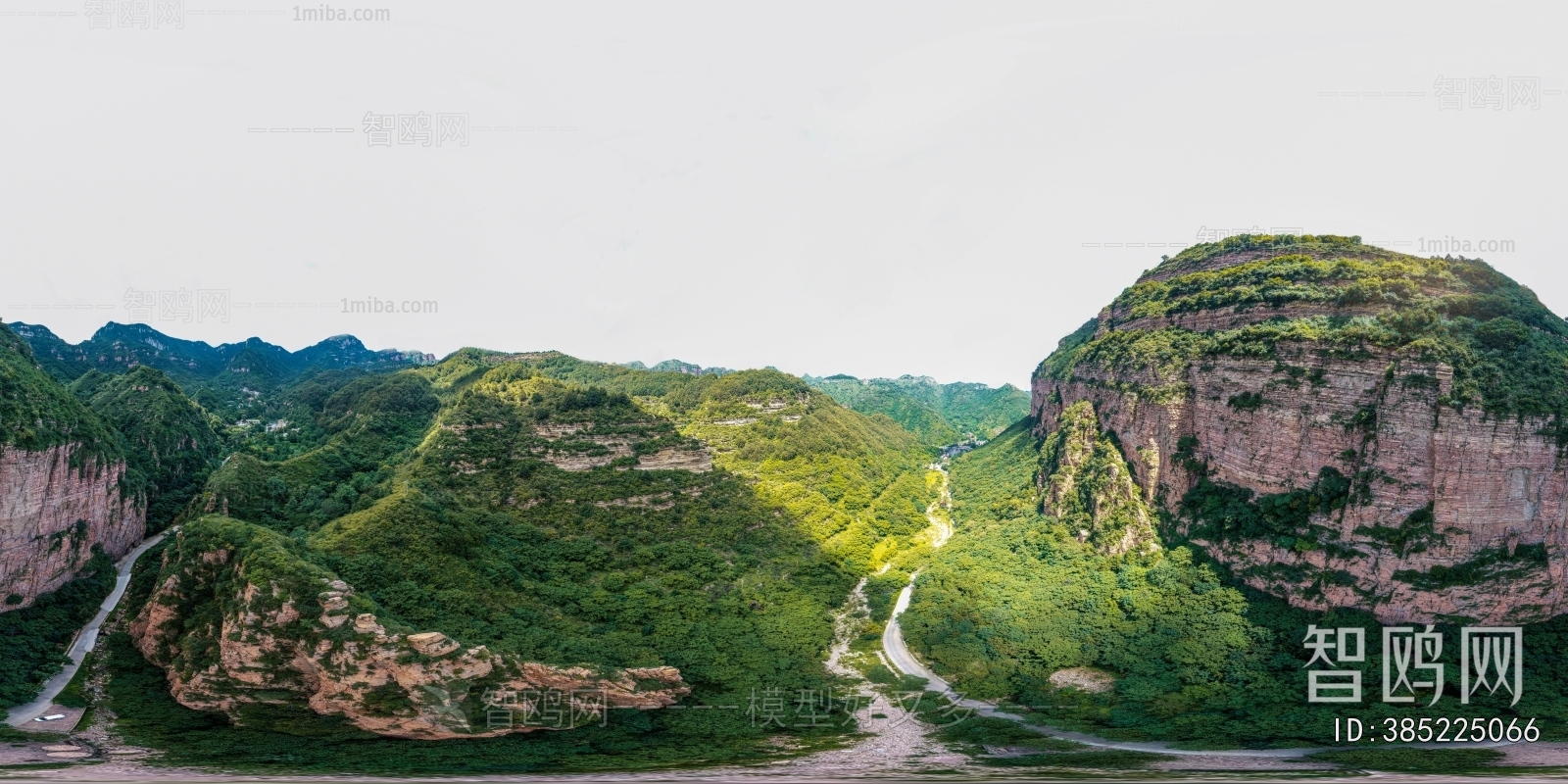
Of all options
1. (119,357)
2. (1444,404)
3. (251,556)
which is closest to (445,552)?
(251,556)

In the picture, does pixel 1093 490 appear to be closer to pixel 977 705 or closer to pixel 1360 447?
pixel 1360 447

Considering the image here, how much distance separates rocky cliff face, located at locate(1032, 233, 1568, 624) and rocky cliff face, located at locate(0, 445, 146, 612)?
2805 inches

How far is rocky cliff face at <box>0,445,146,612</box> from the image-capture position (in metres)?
35.7

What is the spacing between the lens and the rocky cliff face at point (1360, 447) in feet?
109

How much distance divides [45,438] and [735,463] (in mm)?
50916

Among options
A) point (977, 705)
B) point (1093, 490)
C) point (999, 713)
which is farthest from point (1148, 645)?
point (1093, 490)

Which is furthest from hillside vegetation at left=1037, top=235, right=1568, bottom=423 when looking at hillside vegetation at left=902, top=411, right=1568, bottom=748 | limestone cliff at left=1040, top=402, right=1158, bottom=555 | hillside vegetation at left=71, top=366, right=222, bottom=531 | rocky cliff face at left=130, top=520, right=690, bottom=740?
hillside vegetation at left=71, top=366, right=222, bottom=531

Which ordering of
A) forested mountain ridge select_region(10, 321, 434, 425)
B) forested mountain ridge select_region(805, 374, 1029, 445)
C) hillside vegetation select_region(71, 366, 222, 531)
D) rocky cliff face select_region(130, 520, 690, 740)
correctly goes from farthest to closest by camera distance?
forested mountain ridge select_region(805, 374, 1029, 445) < forested mountain ridge select_region(10, 321, 434, 425) < hillside vegetation select_region(71, 366, 222, 531) < rocky cliff face select_region(130, 520, 690, 740)

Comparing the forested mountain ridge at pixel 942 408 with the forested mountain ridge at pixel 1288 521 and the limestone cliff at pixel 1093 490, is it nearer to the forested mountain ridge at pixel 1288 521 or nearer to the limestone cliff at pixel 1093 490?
the limestone cliff at pixel 1093 490

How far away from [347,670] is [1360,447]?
54078 millimetres

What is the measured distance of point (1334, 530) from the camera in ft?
121

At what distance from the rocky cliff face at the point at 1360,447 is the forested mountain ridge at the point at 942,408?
3001 inches

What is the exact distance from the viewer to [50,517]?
38.6 metres

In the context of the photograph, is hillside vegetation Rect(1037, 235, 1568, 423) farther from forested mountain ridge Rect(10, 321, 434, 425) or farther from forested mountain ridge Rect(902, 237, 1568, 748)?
forested mountain ridge Rect(10, 321, 434, 425)
